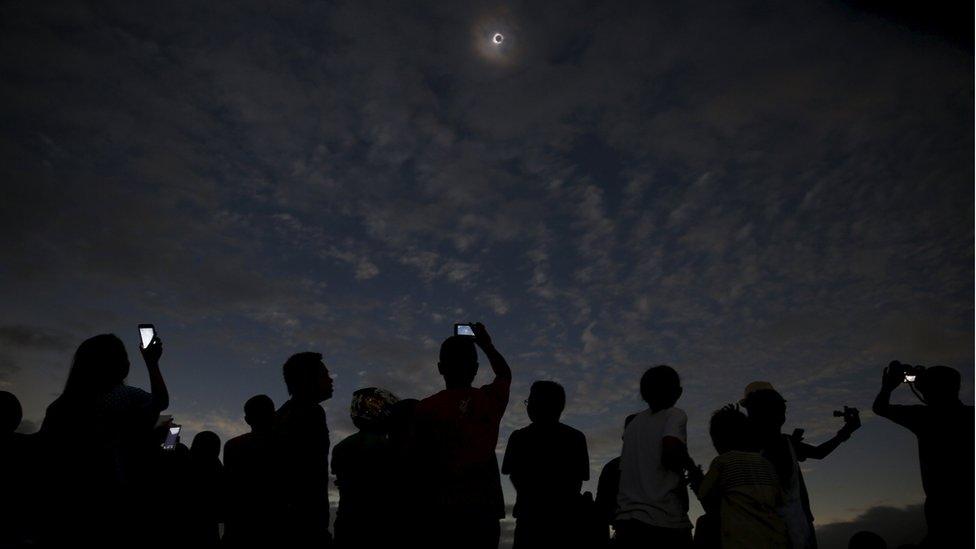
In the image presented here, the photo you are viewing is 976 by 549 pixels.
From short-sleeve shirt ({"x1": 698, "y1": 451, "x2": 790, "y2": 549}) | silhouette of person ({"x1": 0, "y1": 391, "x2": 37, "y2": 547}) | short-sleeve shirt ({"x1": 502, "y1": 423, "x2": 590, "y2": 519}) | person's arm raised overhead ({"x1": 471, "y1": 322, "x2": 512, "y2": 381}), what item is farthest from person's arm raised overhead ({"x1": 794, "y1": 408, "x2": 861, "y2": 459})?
silhouette of person ({"x1": 0, "y1": 391, "x2": 37, "y2": 547})

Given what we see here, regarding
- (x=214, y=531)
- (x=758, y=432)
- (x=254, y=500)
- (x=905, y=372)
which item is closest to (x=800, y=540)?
(x=758, y=432)

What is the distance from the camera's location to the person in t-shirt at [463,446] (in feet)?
12.4

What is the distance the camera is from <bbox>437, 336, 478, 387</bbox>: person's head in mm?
4320

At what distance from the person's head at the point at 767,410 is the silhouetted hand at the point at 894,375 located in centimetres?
143

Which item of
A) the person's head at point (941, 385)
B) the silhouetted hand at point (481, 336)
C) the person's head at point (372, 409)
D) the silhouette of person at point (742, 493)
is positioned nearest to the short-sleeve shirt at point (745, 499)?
the silhouette of person at point (742, 493)

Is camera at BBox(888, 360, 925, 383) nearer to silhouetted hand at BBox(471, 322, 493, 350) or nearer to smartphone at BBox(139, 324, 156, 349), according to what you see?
silhouetted hand at BBox(471, 322, 493, 350)

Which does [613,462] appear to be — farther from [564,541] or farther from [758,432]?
[758,432]

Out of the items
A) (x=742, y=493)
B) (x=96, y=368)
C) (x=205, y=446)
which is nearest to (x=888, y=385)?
(x=742, y=493)

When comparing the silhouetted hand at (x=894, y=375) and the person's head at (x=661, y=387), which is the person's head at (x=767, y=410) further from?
the silhouetted hand at (x=894, y=375)

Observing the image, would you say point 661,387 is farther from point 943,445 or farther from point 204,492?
point 204,492

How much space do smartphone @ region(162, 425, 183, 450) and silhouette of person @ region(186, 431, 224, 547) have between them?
0.50m

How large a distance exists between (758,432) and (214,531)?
18.1 ft

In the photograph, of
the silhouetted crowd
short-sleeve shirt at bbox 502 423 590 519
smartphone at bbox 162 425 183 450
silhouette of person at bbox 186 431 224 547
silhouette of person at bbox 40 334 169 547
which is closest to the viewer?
silhouette of person at bbox 40 334 169 547

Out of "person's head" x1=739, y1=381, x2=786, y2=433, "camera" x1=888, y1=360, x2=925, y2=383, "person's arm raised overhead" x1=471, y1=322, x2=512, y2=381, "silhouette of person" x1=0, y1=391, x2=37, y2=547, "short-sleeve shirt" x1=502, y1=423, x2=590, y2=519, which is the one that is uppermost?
"camera" x1=888, y1=360, x2=925, y2=383
